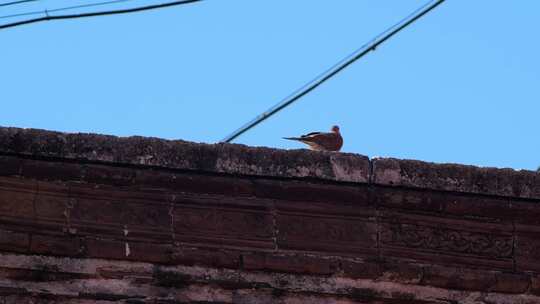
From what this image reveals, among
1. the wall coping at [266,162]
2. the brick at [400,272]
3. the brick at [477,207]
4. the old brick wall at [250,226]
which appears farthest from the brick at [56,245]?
the brick at [477,207]

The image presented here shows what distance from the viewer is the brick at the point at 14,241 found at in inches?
233

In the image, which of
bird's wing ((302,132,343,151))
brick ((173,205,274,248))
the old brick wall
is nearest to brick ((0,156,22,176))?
the old brick wall

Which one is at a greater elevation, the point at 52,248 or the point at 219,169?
the point at 219,169

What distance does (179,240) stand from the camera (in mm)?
6066

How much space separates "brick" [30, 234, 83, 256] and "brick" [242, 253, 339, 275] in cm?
75

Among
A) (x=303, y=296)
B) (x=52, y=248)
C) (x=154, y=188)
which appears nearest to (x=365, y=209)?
(x=303, y=296)

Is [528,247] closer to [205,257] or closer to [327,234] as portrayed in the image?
[327,234]

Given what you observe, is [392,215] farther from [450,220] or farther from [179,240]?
[179,240]

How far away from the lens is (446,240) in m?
6.26

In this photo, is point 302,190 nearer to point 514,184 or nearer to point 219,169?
point 219,169

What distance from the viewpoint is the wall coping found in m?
6.07

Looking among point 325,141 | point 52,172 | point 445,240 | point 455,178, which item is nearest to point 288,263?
point 445,240

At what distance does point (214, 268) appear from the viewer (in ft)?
19.8

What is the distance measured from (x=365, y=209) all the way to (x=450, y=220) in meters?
0.41
